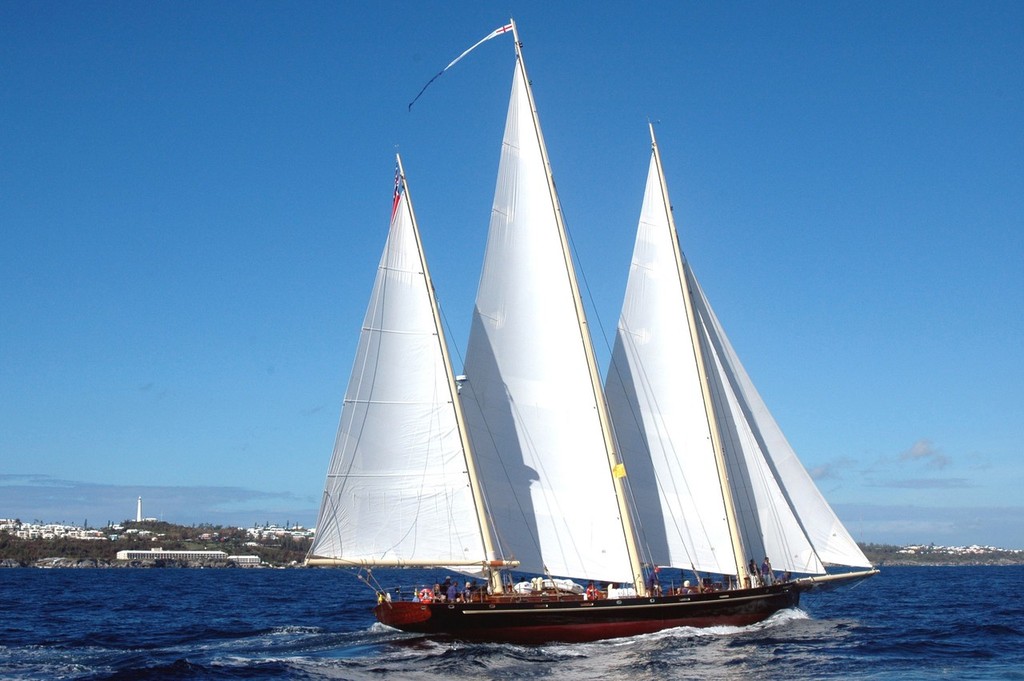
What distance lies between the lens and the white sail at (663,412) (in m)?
45.0

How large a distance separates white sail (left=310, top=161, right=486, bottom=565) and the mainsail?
8851mm

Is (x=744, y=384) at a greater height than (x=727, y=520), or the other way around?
(x=744, y=384)

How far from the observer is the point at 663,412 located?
4578 centimetres

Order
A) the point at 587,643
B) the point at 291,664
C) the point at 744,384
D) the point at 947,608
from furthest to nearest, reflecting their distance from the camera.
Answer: the point at 947,608 → the point at 744,384 → the point at 587,643 → the point at 291,664

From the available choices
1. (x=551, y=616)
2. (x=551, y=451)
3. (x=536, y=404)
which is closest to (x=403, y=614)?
(x=551, y=616)

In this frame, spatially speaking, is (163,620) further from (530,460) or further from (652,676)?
(652,676)

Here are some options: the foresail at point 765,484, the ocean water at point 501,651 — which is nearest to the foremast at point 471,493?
the ocean water at point 501,651

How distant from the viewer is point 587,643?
3928 centimetres

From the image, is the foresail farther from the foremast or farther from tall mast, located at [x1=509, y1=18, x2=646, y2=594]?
the foremast

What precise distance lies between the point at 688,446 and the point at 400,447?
12724 millimetres

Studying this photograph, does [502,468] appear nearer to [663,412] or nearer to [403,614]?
[403,614]

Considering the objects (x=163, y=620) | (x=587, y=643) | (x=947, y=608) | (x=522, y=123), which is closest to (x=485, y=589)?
(x=587, y=643)

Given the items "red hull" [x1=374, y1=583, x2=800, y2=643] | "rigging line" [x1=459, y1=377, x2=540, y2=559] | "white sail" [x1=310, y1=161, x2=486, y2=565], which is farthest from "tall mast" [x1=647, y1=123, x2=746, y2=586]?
"white sail" [x1=310, y1=161, x2=486, y2=565]

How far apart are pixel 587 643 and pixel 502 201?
17425mm
